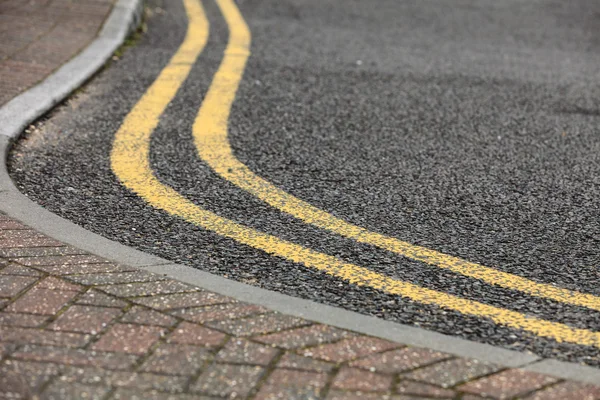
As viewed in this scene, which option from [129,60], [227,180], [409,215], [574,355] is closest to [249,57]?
[129,60]

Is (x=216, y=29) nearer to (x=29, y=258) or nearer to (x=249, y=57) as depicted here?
(x=249, y=57)

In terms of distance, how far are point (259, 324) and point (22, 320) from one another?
2.50 ft

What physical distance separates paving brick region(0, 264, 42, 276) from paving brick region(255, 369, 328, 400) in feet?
3.60

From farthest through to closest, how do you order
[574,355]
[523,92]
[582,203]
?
[523,92] < [582,203] < [574,355]

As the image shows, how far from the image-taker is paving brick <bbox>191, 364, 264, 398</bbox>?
7.60 feet

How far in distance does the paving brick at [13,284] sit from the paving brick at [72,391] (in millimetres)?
629

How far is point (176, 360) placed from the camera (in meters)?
2.46

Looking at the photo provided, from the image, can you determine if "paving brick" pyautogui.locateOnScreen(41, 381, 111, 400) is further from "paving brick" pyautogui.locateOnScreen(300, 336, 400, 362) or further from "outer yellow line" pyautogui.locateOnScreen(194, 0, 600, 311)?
"outer yellow line" pyautogui.locateOnScreen(194, 0, 600, 311)

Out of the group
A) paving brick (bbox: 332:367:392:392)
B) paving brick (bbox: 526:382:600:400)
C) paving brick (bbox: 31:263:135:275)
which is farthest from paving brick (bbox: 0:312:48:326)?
paving brick (bbox: 526:382:600:400)

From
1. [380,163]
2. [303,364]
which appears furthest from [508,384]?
[380,163]

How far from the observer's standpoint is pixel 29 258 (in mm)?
3121

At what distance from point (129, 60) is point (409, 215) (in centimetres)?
363

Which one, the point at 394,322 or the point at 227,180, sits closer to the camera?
the point at 394,322

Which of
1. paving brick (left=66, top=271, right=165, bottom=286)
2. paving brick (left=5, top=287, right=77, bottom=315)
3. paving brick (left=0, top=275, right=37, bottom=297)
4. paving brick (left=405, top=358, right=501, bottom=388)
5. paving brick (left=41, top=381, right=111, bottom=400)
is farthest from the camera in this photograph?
paving brick (left=66, top=271, right=165, bottom=286)
